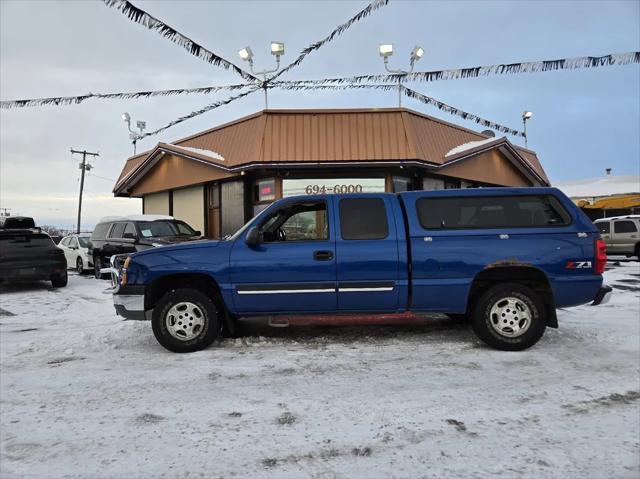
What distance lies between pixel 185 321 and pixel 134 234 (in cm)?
774

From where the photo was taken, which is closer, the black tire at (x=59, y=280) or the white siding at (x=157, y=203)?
the black tire at (x=59, y=280)

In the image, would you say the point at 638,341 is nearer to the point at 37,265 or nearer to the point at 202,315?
the point at 202,315

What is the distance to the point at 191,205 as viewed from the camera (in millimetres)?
18484

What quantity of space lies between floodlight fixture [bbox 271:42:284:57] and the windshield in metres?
5.57

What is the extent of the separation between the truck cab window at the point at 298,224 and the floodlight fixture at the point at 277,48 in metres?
8.67

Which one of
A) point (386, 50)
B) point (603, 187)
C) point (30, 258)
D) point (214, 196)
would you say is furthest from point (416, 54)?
point (603, 187)

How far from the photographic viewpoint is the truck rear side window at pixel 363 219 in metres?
5.65

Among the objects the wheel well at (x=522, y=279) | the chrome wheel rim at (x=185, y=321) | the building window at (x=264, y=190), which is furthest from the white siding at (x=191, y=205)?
the wheel well at (x=522, y=279)

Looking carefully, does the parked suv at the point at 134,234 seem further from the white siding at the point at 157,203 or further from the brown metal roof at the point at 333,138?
the white siding at the point at 157,203

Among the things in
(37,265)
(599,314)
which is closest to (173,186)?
(37,265)

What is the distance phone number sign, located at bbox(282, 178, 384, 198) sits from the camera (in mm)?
14609

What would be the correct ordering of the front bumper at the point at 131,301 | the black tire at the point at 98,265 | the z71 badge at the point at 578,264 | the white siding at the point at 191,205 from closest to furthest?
the z71 badge at the point at 578,264, the front bumper at the point at 131,301, the black tire at the point at 98,265, the white siding at the point at 191,205

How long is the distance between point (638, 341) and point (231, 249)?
5.33m

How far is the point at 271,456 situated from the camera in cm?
310
